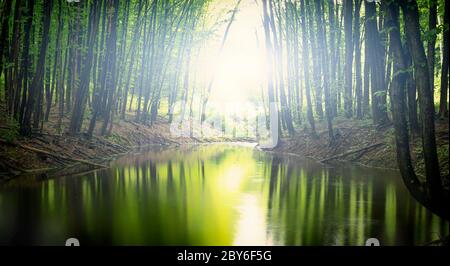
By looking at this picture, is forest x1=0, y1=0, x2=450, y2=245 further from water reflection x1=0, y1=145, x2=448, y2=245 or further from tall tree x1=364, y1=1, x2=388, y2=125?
water reflection x1=0, y1=145, x2=448, y2=245

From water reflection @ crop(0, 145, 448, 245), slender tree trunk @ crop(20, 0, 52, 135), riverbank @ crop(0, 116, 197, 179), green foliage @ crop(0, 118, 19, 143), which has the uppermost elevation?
slender tree trunk @ crop(20, 0, 52, 135)

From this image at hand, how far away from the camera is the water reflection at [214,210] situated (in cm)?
552

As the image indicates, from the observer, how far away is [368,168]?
1245cm

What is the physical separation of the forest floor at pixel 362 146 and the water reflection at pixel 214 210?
1029 millimetres

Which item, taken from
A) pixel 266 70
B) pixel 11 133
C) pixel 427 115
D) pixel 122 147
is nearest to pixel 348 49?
pixel 266 70

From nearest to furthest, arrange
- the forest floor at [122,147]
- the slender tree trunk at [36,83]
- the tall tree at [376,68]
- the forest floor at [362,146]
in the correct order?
the forest floor at [122,147] < the forest floor at [362,146] < the slender tree trunk at [36,83] < the tall tree at [376,68]

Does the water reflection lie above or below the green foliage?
below

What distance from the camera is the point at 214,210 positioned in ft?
23.9

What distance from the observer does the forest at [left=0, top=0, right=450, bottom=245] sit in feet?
18.5

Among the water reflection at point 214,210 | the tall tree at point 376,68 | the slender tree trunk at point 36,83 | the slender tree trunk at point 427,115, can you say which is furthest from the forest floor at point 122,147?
the slender tree trunk at point 427,115

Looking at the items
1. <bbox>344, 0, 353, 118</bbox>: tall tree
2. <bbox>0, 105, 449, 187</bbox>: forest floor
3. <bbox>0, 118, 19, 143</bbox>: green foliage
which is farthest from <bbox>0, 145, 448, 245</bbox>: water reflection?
<bbox>344, 0, 353, 118</bbox>: tall tree

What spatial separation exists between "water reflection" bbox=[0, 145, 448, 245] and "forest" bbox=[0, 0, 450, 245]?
0.88 meters

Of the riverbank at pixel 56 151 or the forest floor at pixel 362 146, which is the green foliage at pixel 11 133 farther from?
the forest floor at pixel 362 146

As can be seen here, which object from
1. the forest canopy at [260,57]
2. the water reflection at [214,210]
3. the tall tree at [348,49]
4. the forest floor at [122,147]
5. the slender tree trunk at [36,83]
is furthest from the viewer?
the tall tree at [348,49]
